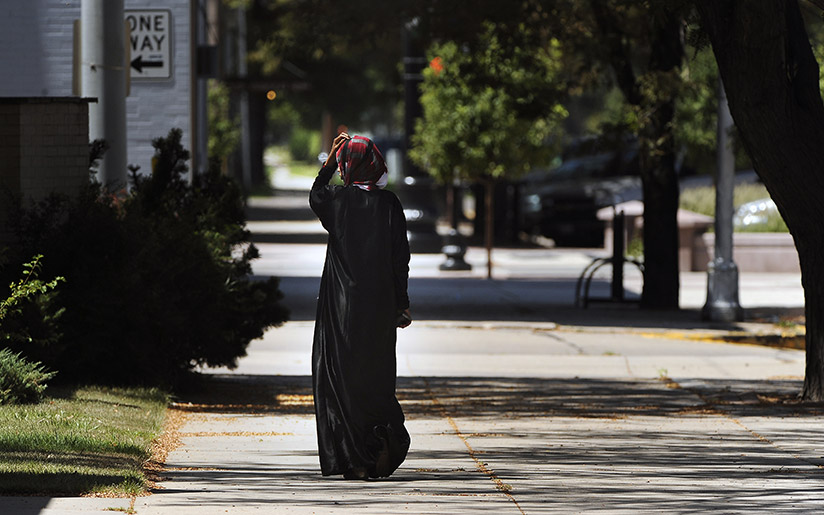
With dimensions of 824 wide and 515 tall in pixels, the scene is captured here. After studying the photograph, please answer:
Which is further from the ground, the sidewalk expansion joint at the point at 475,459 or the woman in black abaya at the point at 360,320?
the woman in black abaya at the point at 360,320

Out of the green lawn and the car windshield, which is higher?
the car windshield

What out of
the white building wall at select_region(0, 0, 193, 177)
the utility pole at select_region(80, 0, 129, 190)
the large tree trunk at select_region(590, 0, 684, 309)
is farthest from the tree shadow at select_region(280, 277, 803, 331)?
the utility pole at select_region(80, 0, 129, 190)

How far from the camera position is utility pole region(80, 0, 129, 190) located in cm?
1075

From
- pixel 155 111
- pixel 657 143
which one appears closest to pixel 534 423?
pixel 657 143

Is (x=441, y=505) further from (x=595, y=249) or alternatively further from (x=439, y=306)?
(x=595, y=249)

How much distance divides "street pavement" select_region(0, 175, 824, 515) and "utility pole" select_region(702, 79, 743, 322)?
0.28 m

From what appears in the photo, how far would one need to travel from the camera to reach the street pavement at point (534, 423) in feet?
22.0

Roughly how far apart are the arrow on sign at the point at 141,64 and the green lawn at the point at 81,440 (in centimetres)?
369

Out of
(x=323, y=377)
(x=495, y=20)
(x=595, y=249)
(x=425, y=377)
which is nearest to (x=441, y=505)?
(x=323, y=377)

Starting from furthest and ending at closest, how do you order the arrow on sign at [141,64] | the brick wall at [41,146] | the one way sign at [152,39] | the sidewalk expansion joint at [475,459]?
1. the one way sign at [152,39]
2. the arrow on sign at [141,64]
3. the brick wall at [41,146]
4. the sidewalk expansion joint at [475,459]

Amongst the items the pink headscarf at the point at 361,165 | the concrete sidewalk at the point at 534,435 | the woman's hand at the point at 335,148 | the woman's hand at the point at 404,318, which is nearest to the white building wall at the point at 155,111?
the concrete sidewalk at the point at 534,435

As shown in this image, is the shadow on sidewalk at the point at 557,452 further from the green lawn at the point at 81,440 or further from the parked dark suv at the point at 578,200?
the parked dark suv at the point at 578,200

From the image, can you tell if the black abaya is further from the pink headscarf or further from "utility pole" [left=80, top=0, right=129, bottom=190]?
"utility pole" [left=80, top=0, right=129, bottom=190]

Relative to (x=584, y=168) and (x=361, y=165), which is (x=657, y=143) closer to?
(x=361, y=165)
